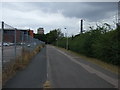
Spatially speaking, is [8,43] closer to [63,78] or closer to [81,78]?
[63,78]

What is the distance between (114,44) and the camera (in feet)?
69.9

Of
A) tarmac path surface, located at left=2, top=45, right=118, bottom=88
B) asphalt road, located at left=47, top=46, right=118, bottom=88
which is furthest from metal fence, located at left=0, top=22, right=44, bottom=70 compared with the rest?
asphalt road, located at left=47, top=46, right=118, bottom=88

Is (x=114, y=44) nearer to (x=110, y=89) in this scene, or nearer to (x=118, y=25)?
(x=118, y=25)

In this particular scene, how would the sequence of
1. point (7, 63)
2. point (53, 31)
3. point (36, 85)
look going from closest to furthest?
point (36, 85)
point (7, 63)
point (53, 31)

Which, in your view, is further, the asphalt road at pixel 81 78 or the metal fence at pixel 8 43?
the metal fence at pixel 8 43

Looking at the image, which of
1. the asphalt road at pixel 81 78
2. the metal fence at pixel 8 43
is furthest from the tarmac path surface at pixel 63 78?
the metal fence at pixel 8 43

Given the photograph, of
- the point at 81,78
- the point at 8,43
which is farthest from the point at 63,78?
the point at 8,43

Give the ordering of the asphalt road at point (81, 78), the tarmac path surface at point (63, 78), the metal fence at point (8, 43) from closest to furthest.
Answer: the tarmac path surface at point (63, 78)
the asphalt road at point (81, 78)
the metal fence at point (8, 43)

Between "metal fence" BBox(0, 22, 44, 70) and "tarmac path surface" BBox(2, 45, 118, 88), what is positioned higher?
"metal fence" BBox(0, 22, 44, 70)

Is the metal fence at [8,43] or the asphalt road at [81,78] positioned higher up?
the metal fence at [8,43]

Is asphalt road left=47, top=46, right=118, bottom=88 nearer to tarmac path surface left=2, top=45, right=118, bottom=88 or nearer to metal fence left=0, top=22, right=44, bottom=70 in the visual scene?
tarmac path surface left=2, top=45, right=118, bottom=88

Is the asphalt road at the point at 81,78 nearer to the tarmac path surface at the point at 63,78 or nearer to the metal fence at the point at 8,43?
the tarmac path surface at the point at 63,78

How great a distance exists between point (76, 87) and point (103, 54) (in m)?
15.6

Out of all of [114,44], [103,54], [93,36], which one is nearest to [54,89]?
[114,44]
